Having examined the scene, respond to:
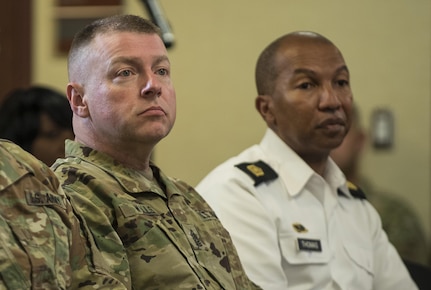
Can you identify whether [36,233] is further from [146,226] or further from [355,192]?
[355,192]

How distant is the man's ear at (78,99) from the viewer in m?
1.60

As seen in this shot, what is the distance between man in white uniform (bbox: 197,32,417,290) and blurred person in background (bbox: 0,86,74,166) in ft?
2.42

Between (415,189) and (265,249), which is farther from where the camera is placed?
(415,189)

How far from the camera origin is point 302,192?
2.26 meters

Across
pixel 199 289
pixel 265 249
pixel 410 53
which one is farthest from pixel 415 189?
pixel 199 289

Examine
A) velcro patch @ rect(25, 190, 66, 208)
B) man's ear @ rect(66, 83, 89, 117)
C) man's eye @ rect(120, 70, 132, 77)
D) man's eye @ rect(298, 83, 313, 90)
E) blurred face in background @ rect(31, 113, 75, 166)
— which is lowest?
blurred face in background @ rect(31, 113, 75, 166)

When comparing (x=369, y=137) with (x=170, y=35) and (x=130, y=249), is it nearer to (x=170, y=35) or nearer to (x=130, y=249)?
(x=170, y=35)

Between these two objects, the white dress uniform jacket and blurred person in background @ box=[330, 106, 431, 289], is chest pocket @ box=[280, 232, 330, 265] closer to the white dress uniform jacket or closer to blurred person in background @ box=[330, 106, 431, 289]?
the white dress uniform jacket

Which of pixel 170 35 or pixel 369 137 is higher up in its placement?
pixel 170 35

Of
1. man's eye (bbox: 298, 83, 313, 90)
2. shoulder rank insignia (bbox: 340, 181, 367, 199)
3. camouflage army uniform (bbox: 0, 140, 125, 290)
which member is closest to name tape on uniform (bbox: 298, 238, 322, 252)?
shoulder rank insignia (bbox: 340, 181, 367, 199)

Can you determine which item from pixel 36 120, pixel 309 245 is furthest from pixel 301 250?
pixel 36 120

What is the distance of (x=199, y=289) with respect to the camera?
4.83ft

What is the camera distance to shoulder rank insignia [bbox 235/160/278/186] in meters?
2.20

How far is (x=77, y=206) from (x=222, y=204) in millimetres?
740
